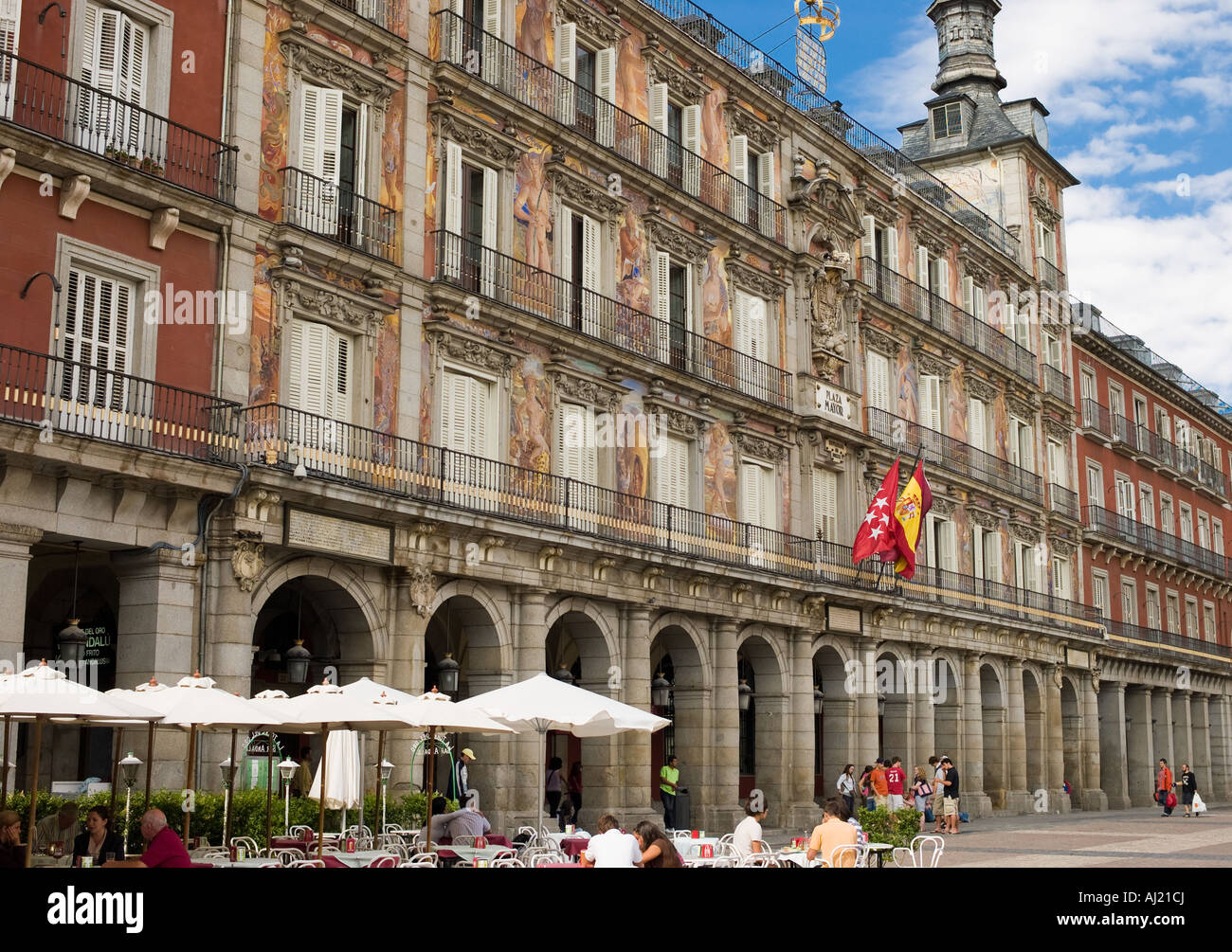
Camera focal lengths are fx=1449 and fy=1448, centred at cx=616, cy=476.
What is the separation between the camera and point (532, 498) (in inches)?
999

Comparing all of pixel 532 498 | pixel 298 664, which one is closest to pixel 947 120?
pixel 532 498

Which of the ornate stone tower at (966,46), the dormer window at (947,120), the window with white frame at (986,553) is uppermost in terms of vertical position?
the ornate stone tower at (966,46)

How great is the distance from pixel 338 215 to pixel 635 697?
10533 millimetres

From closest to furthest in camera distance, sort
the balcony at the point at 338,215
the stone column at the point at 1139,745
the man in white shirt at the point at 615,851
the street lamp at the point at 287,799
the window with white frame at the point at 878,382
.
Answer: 1. the man in white shirt at the point at 615,851
2. the street lamp at the point at 287,799
3. the balcony at the point at 338,215
4. the window with white frame at the point at 878,382
5. the stone column at the point at 1139,745

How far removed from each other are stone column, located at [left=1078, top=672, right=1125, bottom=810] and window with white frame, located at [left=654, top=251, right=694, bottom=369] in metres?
22.9

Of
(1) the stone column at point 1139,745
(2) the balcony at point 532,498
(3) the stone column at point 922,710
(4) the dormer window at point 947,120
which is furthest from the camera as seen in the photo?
(4) the dormer window at point 947,120

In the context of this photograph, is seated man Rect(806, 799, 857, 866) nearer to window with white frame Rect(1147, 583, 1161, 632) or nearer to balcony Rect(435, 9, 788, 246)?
balcony Rect(435, 9, 788, 246)

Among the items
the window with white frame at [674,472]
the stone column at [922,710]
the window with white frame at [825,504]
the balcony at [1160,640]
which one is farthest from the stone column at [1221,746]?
the window with white frame at [674,472]

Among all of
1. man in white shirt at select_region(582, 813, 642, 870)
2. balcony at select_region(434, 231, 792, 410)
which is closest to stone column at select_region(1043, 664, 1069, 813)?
balcony at select_region(434, 231, 792, 410)

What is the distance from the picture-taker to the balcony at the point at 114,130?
18.2m

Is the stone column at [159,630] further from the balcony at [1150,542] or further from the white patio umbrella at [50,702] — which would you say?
the balcony at [1150,542]

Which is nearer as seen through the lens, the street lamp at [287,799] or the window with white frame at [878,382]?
the street lamp at [287,799]

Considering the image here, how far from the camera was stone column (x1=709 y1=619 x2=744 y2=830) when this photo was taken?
28.8 metres

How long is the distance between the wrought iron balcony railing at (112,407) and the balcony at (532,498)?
520 millimetres
